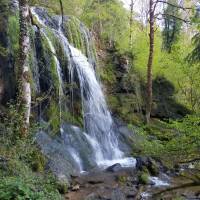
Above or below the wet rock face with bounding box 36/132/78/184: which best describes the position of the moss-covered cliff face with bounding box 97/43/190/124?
above

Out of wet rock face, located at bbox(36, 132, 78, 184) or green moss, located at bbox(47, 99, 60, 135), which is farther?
green moss, located at bbox(47, 99, 60, 135)

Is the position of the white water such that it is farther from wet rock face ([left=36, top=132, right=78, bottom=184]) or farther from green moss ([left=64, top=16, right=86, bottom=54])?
green moss ([left=64, top=16, right=86, bottom=54])

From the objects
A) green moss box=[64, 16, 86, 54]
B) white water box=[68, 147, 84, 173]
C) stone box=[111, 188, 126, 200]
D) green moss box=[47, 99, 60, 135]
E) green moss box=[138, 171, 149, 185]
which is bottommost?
stone box=[111, 188, 126, 200]

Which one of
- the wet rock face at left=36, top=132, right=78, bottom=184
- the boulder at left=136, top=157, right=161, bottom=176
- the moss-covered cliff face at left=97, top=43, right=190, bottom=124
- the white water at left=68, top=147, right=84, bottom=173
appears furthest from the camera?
the moss-covered cliff face at left=97, top=43, right=190, bottom=124

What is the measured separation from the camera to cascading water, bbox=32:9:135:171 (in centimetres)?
1476

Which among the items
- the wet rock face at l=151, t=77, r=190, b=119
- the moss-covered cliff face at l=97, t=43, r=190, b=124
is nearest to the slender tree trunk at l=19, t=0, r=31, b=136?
the moss-covered cliff face at l=97, t=43, r=190, b=124

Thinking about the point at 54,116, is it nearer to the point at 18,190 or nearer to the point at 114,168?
the point at 114,168

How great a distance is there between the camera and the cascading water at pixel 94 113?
14.8 m

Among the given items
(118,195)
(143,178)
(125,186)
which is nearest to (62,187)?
(118,195)

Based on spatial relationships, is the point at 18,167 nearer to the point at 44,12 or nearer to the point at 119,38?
the point at 44,12

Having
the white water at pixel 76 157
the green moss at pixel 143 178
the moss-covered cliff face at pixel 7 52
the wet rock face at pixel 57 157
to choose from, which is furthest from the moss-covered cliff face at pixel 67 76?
the green moss at pixel 143 178

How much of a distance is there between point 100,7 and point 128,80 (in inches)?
292

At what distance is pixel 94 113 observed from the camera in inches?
651

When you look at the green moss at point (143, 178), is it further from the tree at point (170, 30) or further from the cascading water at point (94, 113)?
the tree at point (170, 30)
